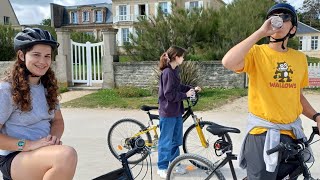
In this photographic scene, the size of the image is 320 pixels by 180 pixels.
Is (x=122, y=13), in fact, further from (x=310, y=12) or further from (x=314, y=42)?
(x=310, y=12)

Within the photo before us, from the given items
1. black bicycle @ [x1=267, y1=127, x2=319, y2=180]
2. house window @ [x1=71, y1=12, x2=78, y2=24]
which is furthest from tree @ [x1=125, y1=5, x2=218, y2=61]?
house window @ [x1=71, y1=12, x2=78, y2=24]

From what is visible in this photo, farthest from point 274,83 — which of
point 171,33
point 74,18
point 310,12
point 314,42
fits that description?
point 310,12

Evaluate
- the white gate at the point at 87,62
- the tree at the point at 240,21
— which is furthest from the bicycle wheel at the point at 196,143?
the tree at the point at 240,21

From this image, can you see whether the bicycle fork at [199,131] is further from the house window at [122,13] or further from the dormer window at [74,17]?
the dormer window at [74,17]

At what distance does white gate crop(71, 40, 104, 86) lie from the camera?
13680 millimetres

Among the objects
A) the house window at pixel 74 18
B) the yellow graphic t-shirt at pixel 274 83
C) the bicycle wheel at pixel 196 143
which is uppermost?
the house window at pixel 74 18

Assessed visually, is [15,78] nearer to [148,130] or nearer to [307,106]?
[307,106]

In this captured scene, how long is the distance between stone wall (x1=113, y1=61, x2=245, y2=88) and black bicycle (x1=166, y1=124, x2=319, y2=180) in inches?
350

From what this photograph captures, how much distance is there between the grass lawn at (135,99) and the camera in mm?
9750

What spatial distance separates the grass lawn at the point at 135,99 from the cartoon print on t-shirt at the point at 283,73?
22.1 feet

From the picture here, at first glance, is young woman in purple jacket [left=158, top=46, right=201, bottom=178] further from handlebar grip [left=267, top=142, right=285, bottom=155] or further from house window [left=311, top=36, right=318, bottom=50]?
house window [left=311, top=36, right=318, bottom=50]

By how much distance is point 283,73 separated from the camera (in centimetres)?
228

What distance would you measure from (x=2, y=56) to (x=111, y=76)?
7611mm

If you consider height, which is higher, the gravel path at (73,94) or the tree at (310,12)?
the tree at (310,12)
